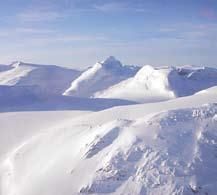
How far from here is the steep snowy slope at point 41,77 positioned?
4683 inches

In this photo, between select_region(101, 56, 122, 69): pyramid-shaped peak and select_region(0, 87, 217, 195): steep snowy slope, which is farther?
select_region(101, 56, 122, 69): pyramid-shaped peak

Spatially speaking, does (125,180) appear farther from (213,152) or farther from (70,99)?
(70,99)

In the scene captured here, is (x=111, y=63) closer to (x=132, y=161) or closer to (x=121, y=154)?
(x=121, y=154)

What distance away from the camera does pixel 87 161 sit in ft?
60.2

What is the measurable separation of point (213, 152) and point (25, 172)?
9.00 m

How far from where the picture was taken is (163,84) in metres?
84.3

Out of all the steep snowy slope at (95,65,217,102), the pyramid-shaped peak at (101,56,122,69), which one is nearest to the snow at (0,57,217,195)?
the steep snowy slope at (95,65,217,102)

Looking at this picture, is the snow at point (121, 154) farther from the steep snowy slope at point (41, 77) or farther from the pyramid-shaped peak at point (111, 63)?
the pyramid-shaped peak at point (111, 63)

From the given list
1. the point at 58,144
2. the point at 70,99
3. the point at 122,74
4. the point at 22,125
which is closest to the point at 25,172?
the point at 58,144

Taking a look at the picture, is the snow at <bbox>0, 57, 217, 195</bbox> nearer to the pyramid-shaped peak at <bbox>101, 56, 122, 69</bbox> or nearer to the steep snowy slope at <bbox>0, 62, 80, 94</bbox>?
the steep snowy slope at <bbox>0, 62, 80, 94</bbox>

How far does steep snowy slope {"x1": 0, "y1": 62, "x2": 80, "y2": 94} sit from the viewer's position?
390 feet

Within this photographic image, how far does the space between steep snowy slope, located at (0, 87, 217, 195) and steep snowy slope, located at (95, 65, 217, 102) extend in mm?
50515

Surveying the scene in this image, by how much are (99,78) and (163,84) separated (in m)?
33.1

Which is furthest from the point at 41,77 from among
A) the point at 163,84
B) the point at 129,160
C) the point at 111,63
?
the point at 129,160
